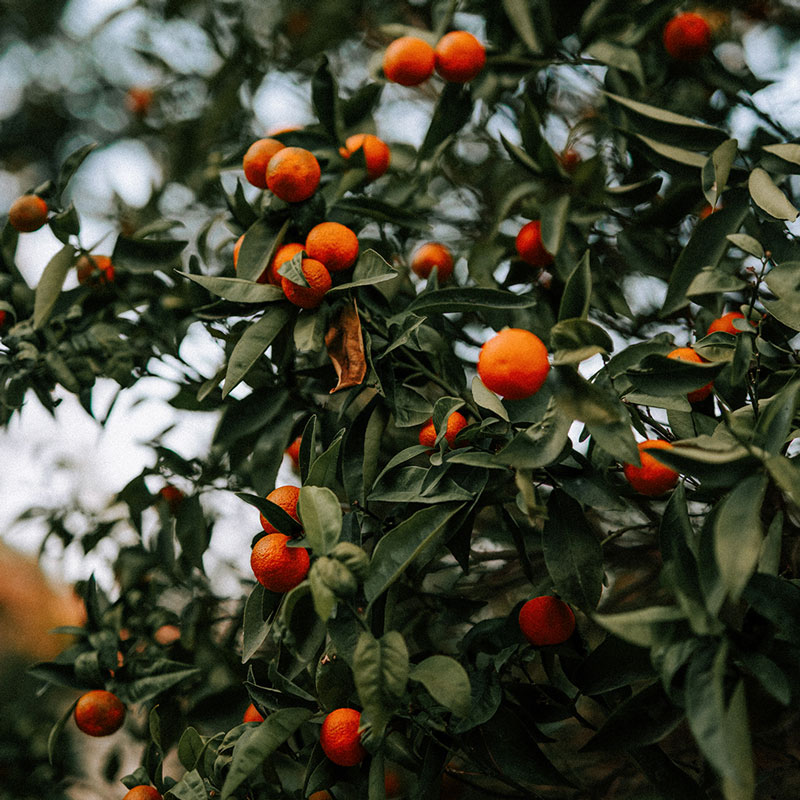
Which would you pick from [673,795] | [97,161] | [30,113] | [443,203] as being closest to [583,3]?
[443,203]

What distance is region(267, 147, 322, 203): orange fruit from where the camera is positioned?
777mm

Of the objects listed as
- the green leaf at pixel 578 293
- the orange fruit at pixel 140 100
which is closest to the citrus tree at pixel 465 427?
the green leaf at pixel 578 293

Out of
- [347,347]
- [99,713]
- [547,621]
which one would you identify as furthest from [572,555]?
[99,713]

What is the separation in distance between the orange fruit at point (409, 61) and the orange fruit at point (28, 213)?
54 cm

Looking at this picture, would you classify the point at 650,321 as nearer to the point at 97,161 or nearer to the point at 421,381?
the point at 421,381

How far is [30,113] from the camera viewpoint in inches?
75.9

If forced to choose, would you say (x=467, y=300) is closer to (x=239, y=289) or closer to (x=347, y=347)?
(x=347, y=347)

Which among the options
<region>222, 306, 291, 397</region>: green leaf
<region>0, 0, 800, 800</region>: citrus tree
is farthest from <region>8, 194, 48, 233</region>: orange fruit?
<region>222, 306, 291, 397</region>: green leaf

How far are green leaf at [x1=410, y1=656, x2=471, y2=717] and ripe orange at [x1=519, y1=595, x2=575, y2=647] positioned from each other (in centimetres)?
16

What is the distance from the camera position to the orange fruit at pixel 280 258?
781 millimetres

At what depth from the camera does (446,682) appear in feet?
1.94

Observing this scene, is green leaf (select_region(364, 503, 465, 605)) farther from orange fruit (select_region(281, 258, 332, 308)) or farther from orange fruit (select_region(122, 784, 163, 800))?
orange fruit (select_region(122, 784, 163, 800))

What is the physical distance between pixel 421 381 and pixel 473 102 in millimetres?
496

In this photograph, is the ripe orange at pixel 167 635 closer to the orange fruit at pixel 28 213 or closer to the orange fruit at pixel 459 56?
the orange fruit at pixel 28 213
